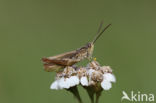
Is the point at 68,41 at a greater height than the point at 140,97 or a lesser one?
greater

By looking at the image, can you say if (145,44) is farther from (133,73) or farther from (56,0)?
(56,0)

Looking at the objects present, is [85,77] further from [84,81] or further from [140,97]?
[140,97]

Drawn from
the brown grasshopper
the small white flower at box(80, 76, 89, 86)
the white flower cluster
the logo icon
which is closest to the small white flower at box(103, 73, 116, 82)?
the white flower cluster

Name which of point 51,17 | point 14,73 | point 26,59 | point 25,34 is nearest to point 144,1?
point 51,17

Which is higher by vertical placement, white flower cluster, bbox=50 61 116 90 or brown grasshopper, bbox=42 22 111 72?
brown grasshopper, bbox=42 22 111 72

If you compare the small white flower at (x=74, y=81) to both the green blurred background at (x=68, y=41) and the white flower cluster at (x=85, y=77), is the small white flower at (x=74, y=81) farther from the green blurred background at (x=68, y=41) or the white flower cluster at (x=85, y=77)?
the green blurred background at (x=68, y=41)

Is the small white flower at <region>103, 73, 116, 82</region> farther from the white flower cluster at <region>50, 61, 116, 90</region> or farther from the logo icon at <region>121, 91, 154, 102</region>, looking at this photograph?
the logo icon at <region>121, 91, 154, 102</region>

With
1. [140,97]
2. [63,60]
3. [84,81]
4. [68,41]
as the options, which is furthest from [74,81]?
[68,41]
